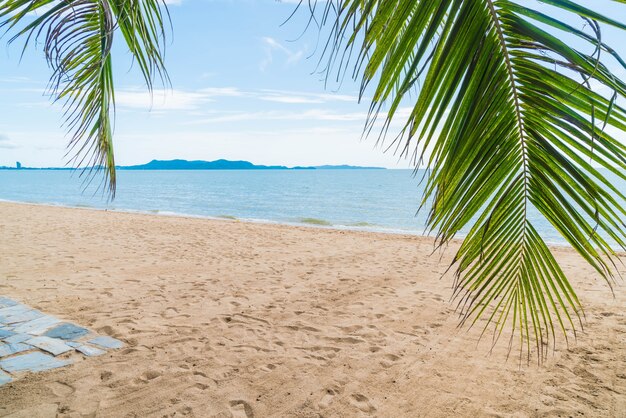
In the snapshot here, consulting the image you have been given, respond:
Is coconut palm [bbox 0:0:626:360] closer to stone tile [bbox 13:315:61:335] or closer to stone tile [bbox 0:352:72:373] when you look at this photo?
stone tile [bbox 0:352:72:373]

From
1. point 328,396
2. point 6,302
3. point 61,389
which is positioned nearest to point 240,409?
point 328,396

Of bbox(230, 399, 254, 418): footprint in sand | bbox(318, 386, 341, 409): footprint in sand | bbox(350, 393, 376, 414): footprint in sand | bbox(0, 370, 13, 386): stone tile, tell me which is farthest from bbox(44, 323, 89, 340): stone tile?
bbox(350, 393, 376, 414): footprint in sand

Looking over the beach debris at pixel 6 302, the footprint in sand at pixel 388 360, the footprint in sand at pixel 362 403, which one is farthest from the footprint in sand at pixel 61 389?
the footprint in sand at pixel 388 360

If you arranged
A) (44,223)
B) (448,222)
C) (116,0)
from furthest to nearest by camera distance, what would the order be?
(44,223)
(116,0)
(448,222)

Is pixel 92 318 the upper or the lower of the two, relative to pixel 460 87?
lower

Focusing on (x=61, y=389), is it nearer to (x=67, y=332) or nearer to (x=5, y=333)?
(x=67, y=332)

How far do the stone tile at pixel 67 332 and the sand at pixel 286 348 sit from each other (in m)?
0.17

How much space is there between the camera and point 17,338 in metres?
4.11

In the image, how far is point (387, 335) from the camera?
4.75 metres

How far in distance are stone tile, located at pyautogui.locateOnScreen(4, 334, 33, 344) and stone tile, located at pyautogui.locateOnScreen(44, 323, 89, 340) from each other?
16 cm

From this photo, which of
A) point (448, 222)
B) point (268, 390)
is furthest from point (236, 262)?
point (448, 222)

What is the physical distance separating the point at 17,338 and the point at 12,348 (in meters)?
0.23

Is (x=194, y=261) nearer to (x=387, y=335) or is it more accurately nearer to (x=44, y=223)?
(x=387, y=335)

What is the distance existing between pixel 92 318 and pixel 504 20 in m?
5.18
